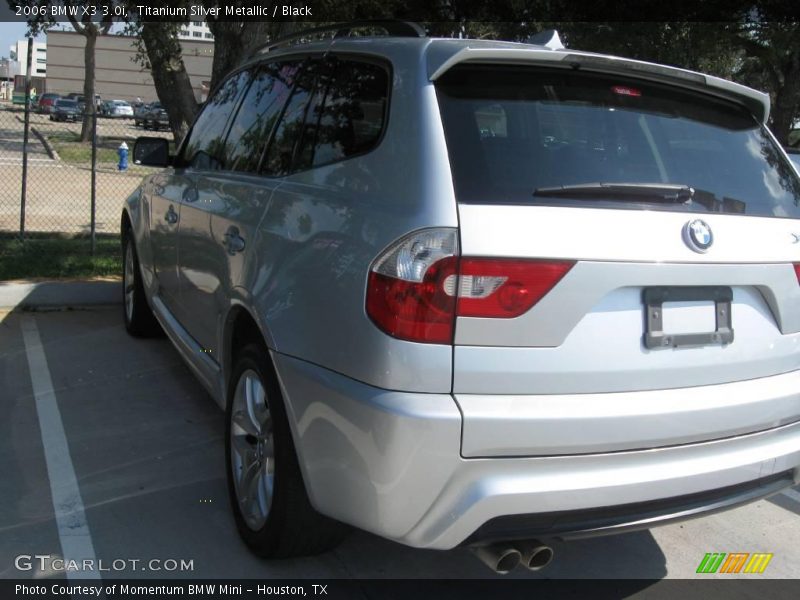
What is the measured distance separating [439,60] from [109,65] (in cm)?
7614

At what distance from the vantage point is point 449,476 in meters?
2.41

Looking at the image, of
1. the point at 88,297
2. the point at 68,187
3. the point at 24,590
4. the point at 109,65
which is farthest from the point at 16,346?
the point at 109,65

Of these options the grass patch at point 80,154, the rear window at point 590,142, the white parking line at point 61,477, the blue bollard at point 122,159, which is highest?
the rear window at point 590,142

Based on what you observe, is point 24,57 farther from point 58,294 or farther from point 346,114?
point 346,114

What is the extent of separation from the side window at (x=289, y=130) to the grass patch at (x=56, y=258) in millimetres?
4883

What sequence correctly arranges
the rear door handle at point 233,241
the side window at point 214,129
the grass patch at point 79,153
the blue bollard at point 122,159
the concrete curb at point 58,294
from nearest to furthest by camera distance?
the rear door handle at point 233,241
the side window at point 214,129
the concrete curb at point 58,294
the blue bollard at point 122,159
the grass patch at point 79,153

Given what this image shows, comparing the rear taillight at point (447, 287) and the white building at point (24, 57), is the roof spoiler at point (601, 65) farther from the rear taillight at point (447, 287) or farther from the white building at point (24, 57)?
the white building at point (24, 57)

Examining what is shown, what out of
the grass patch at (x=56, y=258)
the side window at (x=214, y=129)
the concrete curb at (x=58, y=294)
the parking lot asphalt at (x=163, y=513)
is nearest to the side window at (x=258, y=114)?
the side window at (x=214, y=129)

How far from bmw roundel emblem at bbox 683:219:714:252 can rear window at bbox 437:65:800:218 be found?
73 millimetres

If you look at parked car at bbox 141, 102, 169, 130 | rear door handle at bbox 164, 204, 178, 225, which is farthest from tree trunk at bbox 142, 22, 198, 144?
parked car at bbox 141, 102, 169, 130

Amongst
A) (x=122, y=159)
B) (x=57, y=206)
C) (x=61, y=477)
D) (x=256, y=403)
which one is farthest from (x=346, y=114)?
(x=122, y=159)

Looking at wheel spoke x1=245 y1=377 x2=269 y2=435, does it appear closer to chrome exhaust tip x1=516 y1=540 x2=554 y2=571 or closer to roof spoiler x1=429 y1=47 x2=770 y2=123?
chrome exhaust tip x1=516 y1=540 x2=554 y2=571

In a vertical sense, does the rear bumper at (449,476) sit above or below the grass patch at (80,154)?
above

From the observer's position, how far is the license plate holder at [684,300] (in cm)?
257
